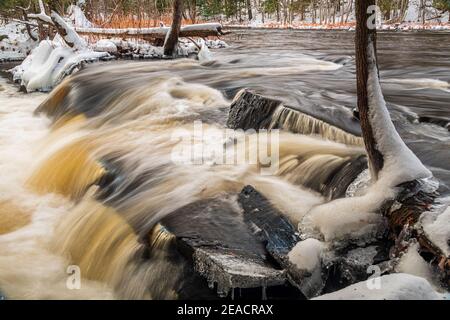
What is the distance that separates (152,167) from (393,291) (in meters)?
3.61

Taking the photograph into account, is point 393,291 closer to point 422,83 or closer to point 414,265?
point 414,265

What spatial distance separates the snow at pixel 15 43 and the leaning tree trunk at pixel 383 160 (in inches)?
911

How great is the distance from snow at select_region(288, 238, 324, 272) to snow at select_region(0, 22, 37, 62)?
23169 mm

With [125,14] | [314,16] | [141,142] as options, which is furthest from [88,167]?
[314,16]

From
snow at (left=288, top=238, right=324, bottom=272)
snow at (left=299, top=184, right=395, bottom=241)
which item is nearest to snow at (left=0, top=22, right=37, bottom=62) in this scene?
snow at (left=299, top=184, right=395, bottom=241)

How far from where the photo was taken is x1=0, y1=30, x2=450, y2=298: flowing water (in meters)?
4.01

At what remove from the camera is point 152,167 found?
5.46 m

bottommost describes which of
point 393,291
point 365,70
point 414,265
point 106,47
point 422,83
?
point 414,265

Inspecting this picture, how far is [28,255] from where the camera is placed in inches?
181

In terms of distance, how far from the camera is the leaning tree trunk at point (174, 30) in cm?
1372

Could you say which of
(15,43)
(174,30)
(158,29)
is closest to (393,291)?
(174,30)

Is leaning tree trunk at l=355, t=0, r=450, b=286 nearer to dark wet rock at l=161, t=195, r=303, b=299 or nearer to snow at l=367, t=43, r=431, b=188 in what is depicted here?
snow at l=367, t=43, r=431, b=188
